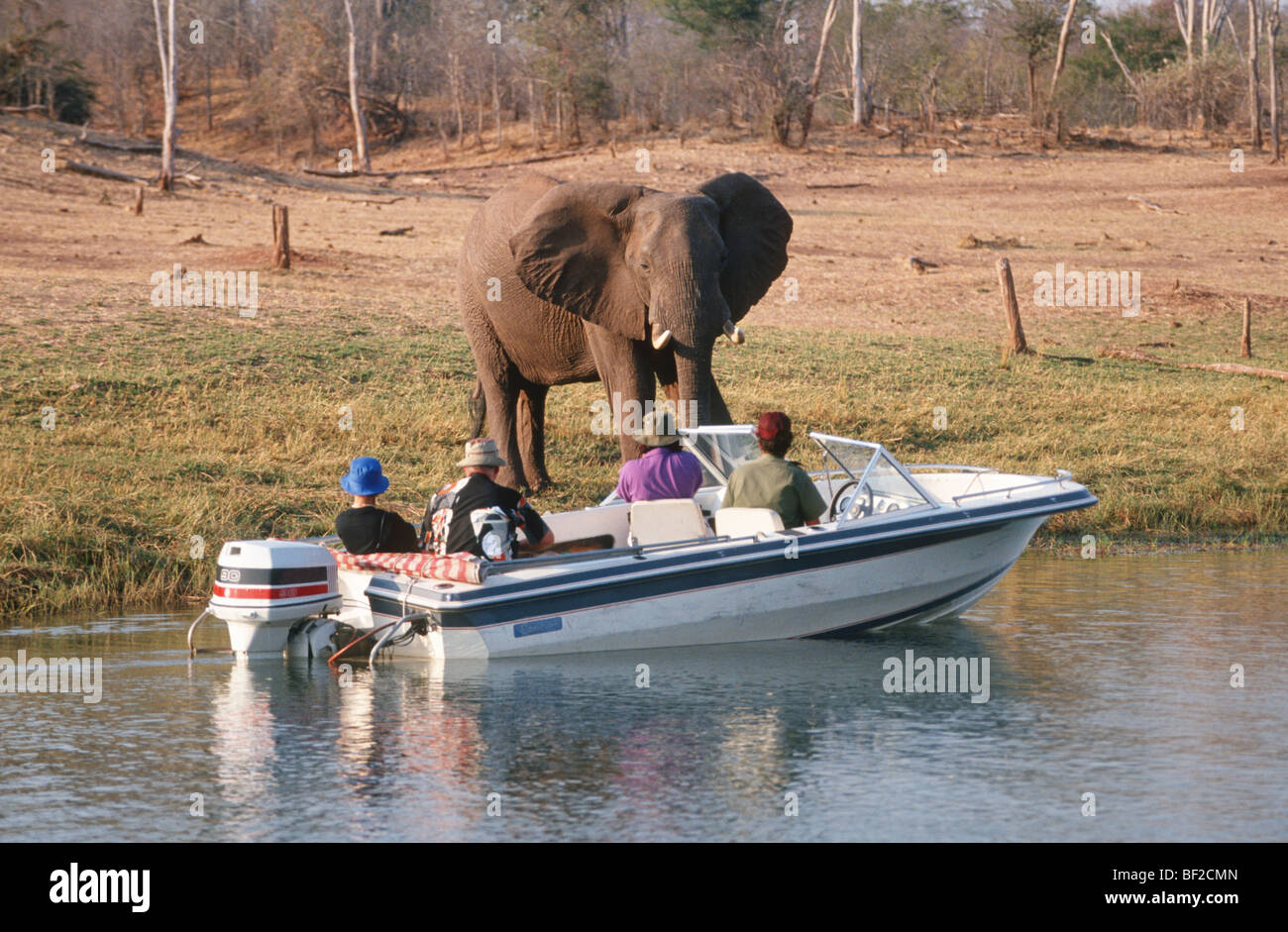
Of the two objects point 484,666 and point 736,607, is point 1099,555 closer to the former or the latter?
point 736,607

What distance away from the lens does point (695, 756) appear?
773cm

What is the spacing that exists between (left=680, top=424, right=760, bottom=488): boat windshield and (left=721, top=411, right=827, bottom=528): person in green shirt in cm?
94

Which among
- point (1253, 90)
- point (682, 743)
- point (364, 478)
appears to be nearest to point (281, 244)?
point (364, 478)

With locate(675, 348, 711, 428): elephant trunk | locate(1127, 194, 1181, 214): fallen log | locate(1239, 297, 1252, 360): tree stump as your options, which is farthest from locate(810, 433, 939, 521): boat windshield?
locate(1127, 194, 1181, 214): fallen log

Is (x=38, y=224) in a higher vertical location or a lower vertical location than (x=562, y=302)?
higher

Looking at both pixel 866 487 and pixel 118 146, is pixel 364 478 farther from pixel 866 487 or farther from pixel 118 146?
pixel 118 146

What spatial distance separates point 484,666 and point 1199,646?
4478mm

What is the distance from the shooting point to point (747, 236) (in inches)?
541

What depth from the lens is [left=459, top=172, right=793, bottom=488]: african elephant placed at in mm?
12414

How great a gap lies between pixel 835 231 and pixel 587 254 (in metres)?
22.1

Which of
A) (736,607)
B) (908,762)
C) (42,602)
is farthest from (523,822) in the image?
(42,602)

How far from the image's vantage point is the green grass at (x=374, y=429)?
12.6 meters
